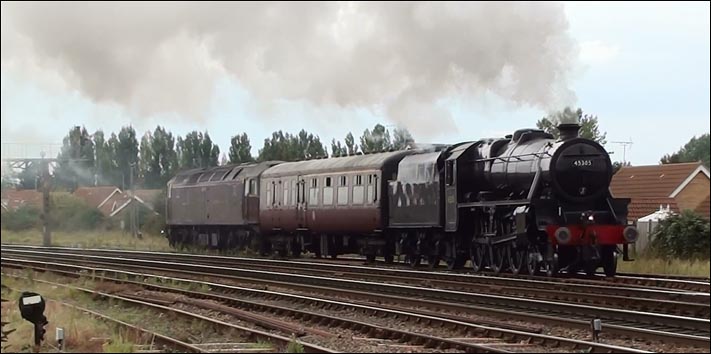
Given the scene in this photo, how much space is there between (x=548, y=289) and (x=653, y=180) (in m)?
6.38

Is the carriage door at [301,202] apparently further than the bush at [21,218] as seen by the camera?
Yes

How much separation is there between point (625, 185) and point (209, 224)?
18.7 meters

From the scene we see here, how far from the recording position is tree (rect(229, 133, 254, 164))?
→ 6294 centimetres

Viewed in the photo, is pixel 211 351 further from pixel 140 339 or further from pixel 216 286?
pixel 216 286

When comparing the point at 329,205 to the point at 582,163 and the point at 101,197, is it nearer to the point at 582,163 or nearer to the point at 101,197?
the point at 101,197

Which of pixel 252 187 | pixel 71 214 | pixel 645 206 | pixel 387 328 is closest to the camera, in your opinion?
pixel 387 328

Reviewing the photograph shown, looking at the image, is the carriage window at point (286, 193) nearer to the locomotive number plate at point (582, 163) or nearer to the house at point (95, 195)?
the house at point (95, 195)

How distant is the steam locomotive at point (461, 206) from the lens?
18.6 meters

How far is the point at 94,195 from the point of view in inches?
1030

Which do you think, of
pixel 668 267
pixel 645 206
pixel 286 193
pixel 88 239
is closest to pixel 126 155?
pixel 286 193

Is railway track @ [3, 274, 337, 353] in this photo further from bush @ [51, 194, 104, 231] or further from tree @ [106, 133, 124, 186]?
tree @ [106, 133, 124, 186]

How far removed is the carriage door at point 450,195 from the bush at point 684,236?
4662mm

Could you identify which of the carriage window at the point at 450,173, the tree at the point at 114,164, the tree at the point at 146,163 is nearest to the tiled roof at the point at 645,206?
the carriage window at the point at 450,173

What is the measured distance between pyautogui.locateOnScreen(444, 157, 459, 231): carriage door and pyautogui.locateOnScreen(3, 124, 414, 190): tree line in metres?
5.48
